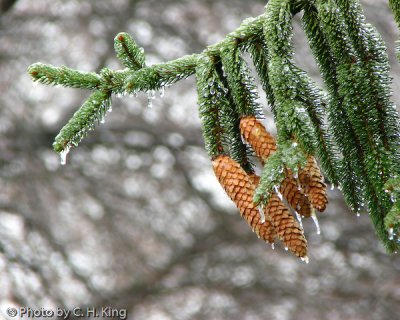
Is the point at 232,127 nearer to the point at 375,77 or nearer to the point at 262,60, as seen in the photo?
the point at 262,60

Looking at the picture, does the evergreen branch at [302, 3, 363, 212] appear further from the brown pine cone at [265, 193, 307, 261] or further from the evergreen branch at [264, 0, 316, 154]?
the brown pine cone at [265, 193, 307, 261]

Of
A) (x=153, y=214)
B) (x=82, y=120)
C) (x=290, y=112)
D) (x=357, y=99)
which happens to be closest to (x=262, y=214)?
(x=290, y=112)

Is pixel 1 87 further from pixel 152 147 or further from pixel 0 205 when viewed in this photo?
pixel 152 147

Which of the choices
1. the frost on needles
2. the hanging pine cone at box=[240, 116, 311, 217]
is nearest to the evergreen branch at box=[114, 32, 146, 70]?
the frost on needles

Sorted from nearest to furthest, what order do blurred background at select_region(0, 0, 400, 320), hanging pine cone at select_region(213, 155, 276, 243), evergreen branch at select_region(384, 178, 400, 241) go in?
evergreen branch at select_region(384, 178, 400, 241), hanging pine cone at select_region(213, 155, 276, 243), blurred background at select_region(0, 0, 400, 320)

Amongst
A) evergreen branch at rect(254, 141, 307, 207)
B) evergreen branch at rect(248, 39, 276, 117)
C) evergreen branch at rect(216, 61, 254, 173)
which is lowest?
evergreen branch at rect(254, 141, 307, 207)

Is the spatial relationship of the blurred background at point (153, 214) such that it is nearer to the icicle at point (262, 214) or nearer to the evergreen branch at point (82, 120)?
the evergreen branch at point (82, 120)

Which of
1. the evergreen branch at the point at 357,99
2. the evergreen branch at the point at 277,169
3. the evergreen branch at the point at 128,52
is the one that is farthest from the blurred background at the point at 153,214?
the evergreen branch at the point at 277,169
